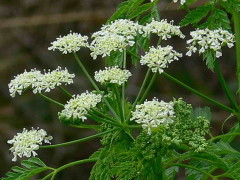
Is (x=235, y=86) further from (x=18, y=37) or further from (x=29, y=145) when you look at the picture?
(x=29, y=145)

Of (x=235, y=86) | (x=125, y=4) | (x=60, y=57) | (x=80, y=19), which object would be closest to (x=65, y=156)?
(x=60, y=57)

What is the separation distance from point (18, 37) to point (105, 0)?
1.64 m

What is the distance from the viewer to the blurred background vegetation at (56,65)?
29.8 ft

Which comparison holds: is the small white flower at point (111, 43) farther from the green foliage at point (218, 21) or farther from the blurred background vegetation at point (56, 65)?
the blurred background vegetation at point (56, 65)

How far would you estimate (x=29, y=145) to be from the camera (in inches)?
130

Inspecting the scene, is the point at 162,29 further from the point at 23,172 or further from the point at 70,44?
the point at 23,172

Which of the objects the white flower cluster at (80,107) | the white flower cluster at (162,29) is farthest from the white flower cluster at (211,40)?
the white flower cluster at (80,107)

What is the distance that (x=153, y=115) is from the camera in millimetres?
2992

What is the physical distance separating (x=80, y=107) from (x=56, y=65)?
644 cm

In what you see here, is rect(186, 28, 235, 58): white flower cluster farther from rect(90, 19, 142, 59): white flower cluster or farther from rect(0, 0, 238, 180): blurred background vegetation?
rect(0, 0, 238, 180): blurred background vegetation

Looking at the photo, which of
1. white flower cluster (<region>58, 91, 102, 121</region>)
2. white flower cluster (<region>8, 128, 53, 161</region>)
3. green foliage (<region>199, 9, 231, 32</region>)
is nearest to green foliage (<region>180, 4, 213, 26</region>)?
green foliage (<region>199, 9, 231, 32</region>)

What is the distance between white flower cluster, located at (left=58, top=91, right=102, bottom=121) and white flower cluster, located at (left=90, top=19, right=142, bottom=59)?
317 mm

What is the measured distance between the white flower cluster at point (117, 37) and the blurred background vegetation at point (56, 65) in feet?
17.2

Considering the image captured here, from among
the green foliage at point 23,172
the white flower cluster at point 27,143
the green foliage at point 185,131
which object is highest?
the white flower cluster at point 27,143
